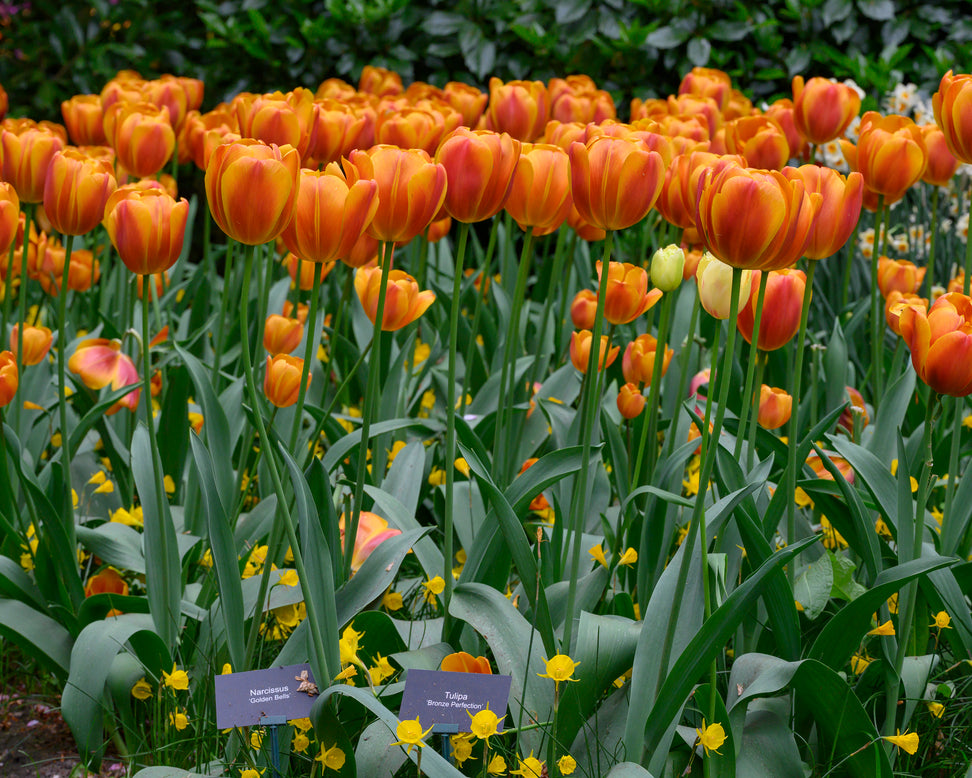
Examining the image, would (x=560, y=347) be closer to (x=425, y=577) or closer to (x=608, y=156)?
(x=425, y=577)

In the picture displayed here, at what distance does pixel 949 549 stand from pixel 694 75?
201 centimetres

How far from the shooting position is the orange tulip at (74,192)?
164 cm

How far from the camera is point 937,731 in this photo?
5.23 feet

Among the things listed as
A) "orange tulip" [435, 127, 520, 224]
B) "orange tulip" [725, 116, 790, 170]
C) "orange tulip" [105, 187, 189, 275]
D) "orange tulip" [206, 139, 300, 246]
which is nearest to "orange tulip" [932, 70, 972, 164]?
"orange tulip" [725, 116, 790, 170]

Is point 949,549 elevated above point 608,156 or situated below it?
below

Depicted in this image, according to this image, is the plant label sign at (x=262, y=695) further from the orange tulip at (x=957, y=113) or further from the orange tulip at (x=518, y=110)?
the orange tulip at (x=518, y=110)

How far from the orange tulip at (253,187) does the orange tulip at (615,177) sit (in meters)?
0.38

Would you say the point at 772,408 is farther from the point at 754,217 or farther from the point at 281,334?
the point at 281,334

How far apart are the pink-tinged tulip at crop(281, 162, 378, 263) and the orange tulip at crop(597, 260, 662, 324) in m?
0.63

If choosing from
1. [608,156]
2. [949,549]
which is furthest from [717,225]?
[949,549]

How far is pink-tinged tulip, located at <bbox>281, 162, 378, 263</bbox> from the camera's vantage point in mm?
1245

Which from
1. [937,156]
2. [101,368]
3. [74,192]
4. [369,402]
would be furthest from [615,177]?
[101,368]

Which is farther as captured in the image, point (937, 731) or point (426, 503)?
point (426, 503)

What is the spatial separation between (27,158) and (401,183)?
977 millimetres
